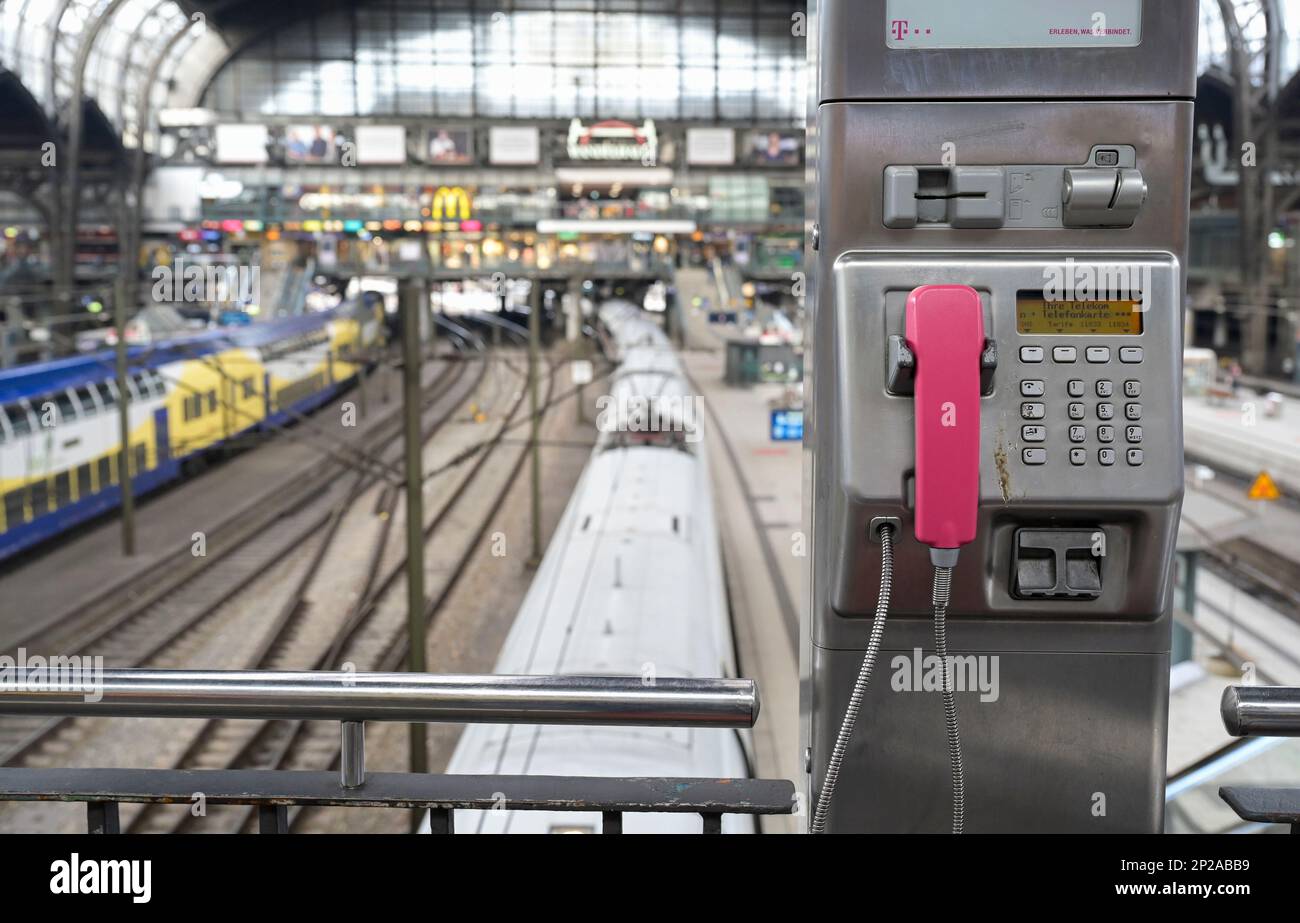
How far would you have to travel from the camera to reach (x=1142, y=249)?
185 cm

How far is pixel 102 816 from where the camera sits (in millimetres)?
1719

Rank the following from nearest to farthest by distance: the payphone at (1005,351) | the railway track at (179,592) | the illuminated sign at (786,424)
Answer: the payphone at (1005,351) < the railway track at (179,592) < the illuminated sign at (786,424)

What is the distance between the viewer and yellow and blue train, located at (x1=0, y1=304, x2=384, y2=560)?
42.1 ft

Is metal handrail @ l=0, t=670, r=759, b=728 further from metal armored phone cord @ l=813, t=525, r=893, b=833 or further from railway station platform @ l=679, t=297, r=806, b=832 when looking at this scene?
railway station platform @ l=679, t=297, r=806, b=832

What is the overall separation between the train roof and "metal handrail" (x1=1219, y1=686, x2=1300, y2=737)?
13187mm

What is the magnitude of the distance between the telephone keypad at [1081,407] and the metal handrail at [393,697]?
1.91 feet

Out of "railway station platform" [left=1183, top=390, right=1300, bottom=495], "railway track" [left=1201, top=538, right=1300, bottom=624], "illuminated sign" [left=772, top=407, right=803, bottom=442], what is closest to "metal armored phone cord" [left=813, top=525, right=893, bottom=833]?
"railway track" [left=1201, top=538, right=1300, bottom=624]

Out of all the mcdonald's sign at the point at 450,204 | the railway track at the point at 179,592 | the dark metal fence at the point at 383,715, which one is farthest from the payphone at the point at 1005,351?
the mcdonald's sign at the point at 450,204

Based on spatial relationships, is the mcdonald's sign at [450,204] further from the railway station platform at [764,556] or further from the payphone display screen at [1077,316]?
the payphone display screen at [1077,316]

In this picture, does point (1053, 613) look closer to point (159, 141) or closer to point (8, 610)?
point (8, 610)

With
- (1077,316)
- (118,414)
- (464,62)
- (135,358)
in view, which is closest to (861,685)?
(1077,316)

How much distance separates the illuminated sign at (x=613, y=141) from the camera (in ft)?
135
